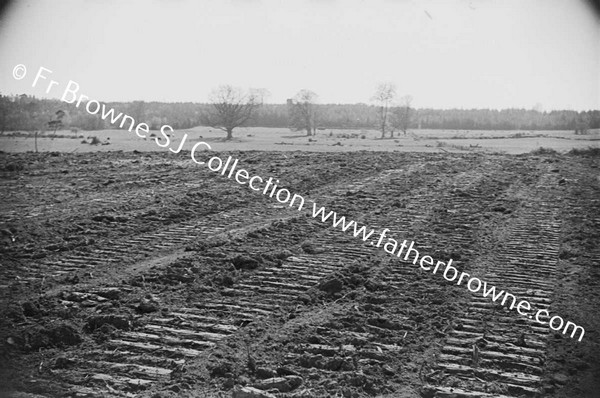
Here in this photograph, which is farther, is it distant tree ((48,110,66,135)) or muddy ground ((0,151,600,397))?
distant tree ((48,110,66,135))

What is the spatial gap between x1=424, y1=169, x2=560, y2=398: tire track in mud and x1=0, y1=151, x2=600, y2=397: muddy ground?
16 millimetres

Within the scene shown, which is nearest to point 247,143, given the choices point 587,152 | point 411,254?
point 587,152

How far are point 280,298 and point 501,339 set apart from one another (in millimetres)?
1819

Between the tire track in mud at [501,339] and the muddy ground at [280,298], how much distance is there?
0.02m

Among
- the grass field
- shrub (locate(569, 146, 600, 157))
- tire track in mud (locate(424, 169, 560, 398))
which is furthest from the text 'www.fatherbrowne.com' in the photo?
shrub (locate(569, 146, 600, 157))

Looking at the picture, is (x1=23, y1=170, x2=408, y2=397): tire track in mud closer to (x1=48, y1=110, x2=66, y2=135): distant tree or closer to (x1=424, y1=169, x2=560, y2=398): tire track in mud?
(x1=424, y1=169, x2=560, y2=398): tire track in mud

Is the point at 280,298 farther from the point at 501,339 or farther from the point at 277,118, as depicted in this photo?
the point at 277,118

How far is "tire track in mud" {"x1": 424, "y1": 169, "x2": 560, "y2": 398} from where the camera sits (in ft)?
11.9

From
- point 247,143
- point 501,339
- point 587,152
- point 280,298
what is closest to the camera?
point 501,339

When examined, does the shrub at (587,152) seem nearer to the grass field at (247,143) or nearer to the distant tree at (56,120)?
the grass field at (247,143)

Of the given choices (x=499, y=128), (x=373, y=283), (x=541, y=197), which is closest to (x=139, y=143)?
(x=541, y=197)

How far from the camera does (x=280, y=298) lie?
5.22m

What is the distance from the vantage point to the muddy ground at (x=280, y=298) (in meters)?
3.68

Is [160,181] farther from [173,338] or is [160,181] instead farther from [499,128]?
[499,128]
